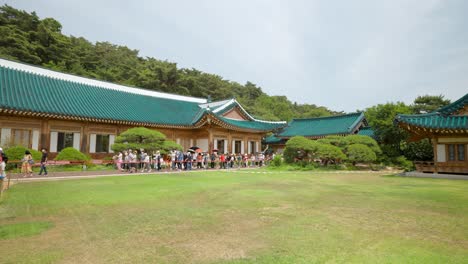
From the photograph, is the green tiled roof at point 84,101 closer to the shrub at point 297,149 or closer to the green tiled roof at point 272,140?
the shrub at point 297,149

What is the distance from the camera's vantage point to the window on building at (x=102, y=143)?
21.4m

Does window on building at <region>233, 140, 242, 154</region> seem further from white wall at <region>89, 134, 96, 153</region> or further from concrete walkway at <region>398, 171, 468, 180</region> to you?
concrete walkway at <region>398, 171, 468, 180</region>

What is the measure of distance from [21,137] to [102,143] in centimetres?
512

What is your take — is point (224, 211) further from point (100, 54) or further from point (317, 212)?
point (100, 54)

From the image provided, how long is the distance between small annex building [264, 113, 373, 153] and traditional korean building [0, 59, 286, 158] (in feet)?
16.2

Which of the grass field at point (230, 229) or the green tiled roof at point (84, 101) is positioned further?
the green tiled roof at point (84, 101)

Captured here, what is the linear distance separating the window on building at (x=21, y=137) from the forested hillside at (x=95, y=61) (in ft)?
51.5

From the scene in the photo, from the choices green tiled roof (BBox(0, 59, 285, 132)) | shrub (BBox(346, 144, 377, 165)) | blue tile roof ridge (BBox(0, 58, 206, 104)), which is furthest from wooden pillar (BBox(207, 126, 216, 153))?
shrub (BBox(346, 144, 377, 165))

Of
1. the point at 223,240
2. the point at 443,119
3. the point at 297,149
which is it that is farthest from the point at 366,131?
the point at 223,240

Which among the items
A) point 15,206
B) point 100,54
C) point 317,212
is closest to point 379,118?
point 317,212

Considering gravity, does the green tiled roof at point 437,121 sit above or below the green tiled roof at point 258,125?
below

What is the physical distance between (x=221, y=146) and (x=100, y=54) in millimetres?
37967

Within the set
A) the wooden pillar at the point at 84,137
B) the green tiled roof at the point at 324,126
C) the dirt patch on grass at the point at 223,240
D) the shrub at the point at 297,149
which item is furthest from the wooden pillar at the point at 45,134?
the green tiled roof at the point at 324,126

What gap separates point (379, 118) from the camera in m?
27.0
